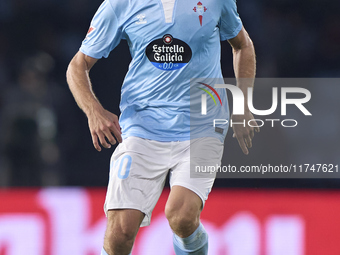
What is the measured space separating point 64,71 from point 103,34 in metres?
1.88

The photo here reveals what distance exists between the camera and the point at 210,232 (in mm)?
3623

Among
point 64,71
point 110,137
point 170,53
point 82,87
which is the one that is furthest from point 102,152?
point 110,137

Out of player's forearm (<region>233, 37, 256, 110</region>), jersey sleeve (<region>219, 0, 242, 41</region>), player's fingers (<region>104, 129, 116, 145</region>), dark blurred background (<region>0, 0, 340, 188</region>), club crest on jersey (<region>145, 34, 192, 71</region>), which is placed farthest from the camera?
dark blurred background (<region>0, 0, 340, 188</region>)

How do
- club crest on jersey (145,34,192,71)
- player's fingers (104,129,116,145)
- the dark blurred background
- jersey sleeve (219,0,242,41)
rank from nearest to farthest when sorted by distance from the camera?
player's fingers (104,129,116,145), club crest on jersey (145,34,192,71), jersey sleeve (219,0,242,41), the dark blurred background

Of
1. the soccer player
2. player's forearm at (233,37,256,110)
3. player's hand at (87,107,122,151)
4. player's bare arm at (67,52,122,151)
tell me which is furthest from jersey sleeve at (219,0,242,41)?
player's hand at (87,107,122,151)

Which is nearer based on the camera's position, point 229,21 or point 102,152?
point 229,21

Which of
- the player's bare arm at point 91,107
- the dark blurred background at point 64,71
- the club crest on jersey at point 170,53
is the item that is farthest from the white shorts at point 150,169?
the dark blurred background at point 64,71

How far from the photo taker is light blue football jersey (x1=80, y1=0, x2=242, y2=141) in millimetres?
2662

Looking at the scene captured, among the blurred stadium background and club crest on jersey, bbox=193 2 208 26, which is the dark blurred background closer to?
the blurred stadium background

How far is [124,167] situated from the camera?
2.57m

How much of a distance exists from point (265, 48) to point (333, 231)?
62.3 inches

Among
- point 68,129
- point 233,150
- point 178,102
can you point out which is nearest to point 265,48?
point 233,150

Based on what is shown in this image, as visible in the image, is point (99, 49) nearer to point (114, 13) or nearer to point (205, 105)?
point (114, 13)

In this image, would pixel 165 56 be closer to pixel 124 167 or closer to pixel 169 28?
pixel 169 28
